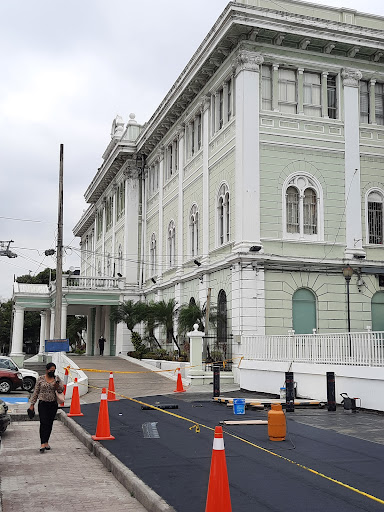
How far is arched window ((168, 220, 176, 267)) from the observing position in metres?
37.2

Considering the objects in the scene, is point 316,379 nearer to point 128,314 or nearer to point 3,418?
point 3,418

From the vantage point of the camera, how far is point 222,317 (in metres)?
28.4

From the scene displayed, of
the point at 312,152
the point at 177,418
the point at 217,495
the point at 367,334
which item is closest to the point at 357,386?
the point at 367,334

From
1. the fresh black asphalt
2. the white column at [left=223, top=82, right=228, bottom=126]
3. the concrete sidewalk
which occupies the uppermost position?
the white column at [left=223, top=82, right=228, bottom=126]

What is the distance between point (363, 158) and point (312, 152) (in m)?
2.58

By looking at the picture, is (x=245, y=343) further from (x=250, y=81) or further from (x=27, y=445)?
(x=27, y=445)

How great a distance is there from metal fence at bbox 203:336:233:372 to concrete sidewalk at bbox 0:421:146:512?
1417 cm

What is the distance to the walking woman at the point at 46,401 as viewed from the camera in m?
11.5

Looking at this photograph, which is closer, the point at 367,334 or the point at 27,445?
the point at 27,445

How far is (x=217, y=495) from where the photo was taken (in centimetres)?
586

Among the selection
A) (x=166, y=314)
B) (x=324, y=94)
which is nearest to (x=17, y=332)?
(x=166, y=314)

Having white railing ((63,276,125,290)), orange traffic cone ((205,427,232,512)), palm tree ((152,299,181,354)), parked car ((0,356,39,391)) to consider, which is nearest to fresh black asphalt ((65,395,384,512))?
orange traffic cone ((205,427,232,512))

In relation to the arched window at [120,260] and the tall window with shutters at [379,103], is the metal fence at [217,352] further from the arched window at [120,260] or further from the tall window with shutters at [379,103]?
the arched window at [120,260]

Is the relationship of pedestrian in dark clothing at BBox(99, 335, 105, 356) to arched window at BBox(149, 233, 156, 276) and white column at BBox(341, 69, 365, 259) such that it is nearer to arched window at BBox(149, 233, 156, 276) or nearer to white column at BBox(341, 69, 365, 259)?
arched window at BBox(149, 233, 156, 276)
